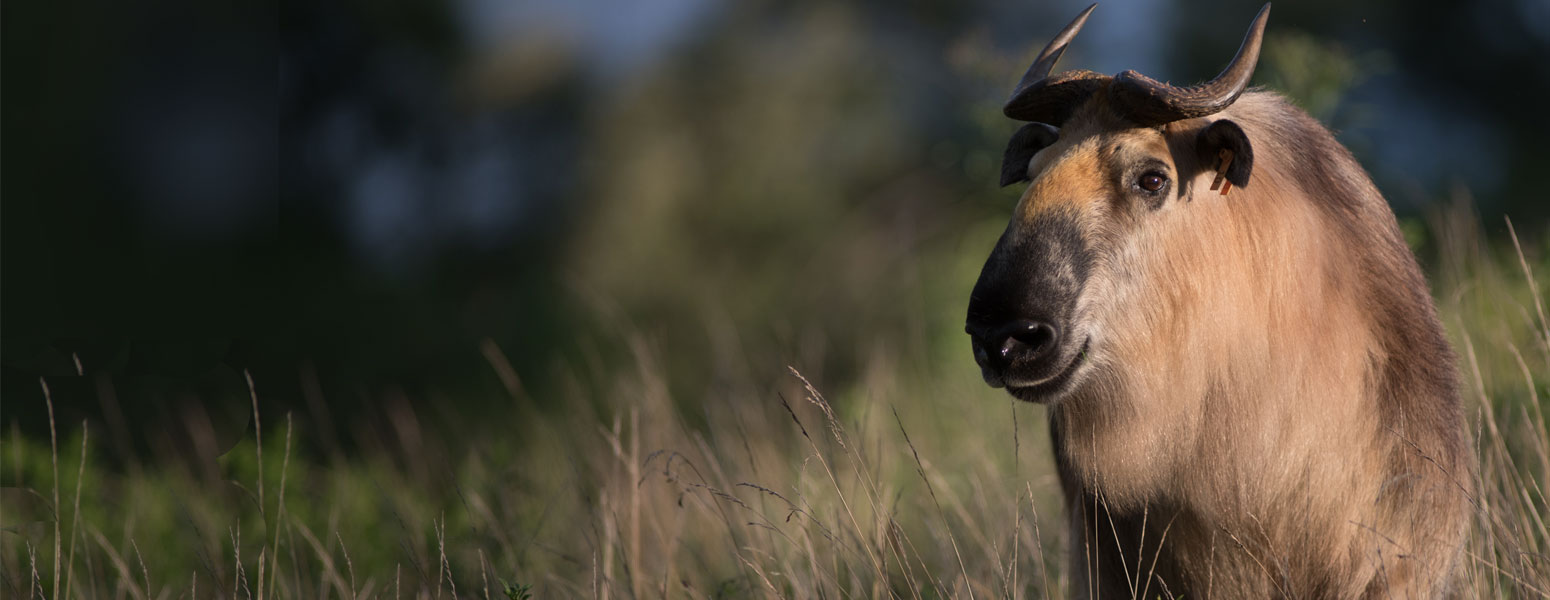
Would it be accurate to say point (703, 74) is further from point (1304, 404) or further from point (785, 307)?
point (1304, 404)

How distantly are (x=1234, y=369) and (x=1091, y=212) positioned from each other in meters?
0.57

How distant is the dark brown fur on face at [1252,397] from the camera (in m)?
3.43

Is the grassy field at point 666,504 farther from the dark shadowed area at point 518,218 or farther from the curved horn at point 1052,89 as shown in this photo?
the curved horn at point 1052,89

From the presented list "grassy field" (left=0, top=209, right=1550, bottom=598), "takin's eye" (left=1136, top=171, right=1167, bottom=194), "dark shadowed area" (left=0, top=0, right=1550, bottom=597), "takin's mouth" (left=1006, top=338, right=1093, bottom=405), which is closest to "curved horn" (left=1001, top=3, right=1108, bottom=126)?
"takin's eye" (left=1136, top=171, right=1167, bottom=194)

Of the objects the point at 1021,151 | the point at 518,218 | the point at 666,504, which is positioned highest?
the point at 1021,151

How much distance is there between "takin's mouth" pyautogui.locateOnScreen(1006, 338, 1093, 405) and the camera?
10.7 ft

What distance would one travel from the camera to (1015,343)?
3.18 metres

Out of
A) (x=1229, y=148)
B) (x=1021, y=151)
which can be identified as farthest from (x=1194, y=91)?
(x=1021, y=151)

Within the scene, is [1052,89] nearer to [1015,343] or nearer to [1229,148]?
[1229,148]

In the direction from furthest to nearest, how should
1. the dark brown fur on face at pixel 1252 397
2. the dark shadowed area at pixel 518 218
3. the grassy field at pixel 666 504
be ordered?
the dark shadowed area at pixel 518 218 → the grassy field at pixel 666 504 → the dark brown fur on face at pixel 1252 397

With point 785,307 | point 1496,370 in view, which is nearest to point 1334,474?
point 1496,370

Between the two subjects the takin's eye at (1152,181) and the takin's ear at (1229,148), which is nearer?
the takin's ear at (1229,148)

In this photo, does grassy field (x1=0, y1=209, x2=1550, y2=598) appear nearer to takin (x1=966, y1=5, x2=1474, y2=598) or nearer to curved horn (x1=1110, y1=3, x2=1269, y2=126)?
takin (x1=966, y1=5, x2=1474, y2=598)

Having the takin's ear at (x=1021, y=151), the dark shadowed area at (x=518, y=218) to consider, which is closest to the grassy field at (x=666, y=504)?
the dark shadowed area at (x=518, y=218)
